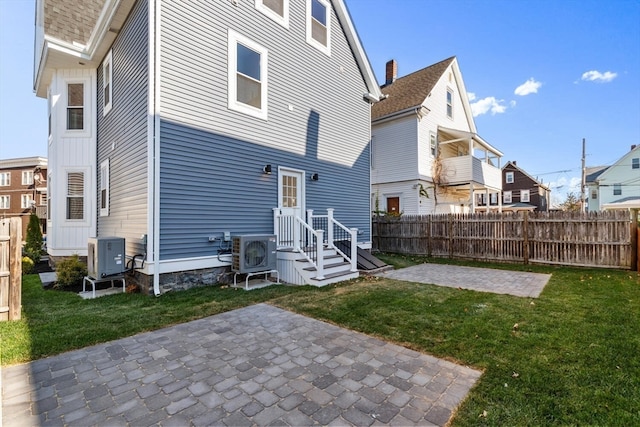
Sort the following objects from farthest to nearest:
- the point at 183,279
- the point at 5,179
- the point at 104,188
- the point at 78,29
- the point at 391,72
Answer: the point at 5,179, the point at 391,72, the point at 78,29, the point at 104,188, the point at 183,279

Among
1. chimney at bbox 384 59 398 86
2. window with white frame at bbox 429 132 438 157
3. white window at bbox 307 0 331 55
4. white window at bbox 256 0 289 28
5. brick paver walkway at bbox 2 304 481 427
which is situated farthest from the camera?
chimney at bbox 384 59 398 86

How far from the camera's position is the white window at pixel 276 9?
799cm

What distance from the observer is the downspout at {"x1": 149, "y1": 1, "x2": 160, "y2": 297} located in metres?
5.93

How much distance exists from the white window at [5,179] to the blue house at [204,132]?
2775 cm

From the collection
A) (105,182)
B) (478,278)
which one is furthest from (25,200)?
(478,278)

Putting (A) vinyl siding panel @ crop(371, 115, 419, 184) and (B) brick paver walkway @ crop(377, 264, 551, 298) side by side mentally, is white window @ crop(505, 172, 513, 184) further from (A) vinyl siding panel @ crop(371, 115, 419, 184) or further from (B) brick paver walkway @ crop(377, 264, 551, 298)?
(B) brick paver walkway @ crop(377, 264, 551, 298)

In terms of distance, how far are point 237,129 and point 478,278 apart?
712 centimetres

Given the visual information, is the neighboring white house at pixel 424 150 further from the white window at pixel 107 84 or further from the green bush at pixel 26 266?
the green bush at pixel 26 266

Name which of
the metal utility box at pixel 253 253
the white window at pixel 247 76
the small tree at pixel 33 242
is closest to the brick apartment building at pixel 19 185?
the small tree at pixel 33 242

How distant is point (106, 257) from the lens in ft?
20.6

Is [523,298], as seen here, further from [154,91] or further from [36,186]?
[36,186]

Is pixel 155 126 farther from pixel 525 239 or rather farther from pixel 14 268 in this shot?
pixel 525 239

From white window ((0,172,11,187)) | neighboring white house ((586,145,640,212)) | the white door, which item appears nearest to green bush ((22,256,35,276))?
the white door

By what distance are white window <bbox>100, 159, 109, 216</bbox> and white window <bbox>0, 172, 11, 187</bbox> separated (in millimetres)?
31490
